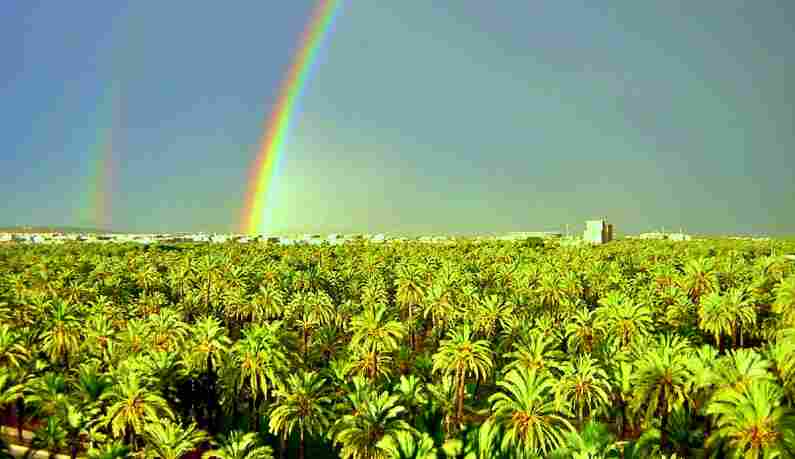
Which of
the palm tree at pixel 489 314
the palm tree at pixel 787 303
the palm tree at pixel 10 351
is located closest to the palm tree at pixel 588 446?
the palm tree at pixel 489 314

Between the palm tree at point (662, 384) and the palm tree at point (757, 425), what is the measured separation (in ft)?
20.6

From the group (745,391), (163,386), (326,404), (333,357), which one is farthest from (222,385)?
(745,391)

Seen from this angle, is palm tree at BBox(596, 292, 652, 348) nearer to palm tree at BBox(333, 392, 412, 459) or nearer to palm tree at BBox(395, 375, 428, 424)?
palm tree at BBox(395, 375, 428, 424)

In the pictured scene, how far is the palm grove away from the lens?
3222 centimetres

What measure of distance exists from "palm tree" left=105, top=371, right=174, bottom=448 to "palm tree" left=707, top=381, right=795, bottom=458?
31875 millimetres

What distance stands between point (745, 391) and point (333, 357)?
38.0 meters

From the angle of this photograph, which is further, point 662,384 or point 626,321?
point 626,321

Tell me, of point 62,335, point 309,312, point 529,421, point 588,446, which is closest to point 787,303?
point 529,421

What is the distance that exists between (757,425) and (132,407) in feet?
116

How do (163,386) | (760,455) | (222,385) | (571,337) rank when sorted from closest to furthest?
(760,455)
(163,386)
(222,385)
(571,337)

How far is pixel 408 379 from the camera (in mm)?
42844

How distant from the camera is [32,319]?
67625mm

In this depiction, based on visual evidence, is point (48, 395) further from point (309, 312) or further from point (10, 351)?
point (309, 312)

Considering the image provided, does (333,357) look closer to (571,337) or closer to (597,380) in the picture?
(571,337)
